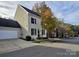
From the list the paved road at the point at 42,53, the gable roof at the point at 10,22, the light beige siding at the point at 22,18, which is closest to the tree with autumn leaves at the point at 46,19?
the light beige siding at the point at 22,18

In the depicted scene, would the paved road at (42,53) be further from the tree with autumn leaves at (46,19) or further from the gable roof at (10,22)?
the gable roof at (10,22)

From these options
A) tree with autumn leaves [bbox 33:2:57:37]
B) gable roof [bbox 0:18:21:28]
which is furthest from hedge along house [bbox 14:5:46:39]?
tree with autumn leaves [bbox 33:2:57:37]

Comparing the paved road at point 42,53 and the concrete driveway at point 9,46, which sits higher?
the concrete driveway at point 9,46

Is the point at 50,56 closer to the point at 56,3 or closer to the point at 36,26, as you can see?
the point at 56,3

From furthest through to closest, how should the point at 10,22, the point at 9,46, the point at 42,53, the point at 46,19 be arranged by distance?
the point at 10,22, the point at 46,19, the point at 9,46, the point at 42,53

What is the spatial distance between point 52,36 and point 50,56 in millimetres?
13463

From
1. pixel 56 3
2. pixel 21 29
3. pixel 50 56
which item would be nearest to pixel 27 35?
pixel 21 29

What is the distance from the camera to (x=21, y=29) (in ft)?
87.9

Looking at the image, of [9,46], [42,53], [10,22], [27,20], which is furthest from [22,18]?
[42,53]

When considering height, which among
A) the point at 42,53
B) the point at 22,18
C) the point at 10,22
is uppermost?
the point at 22,18

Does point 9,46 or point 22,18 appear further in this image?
point 22,18

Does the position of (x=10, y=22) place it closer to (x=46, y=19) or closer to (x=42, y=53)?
(x=46, y=19)

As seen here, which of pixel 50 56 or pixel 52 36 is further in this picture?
pixel 52 36

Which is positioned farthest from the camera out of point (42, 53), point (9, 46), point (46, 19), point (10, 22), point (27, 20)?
point (27, 20)
